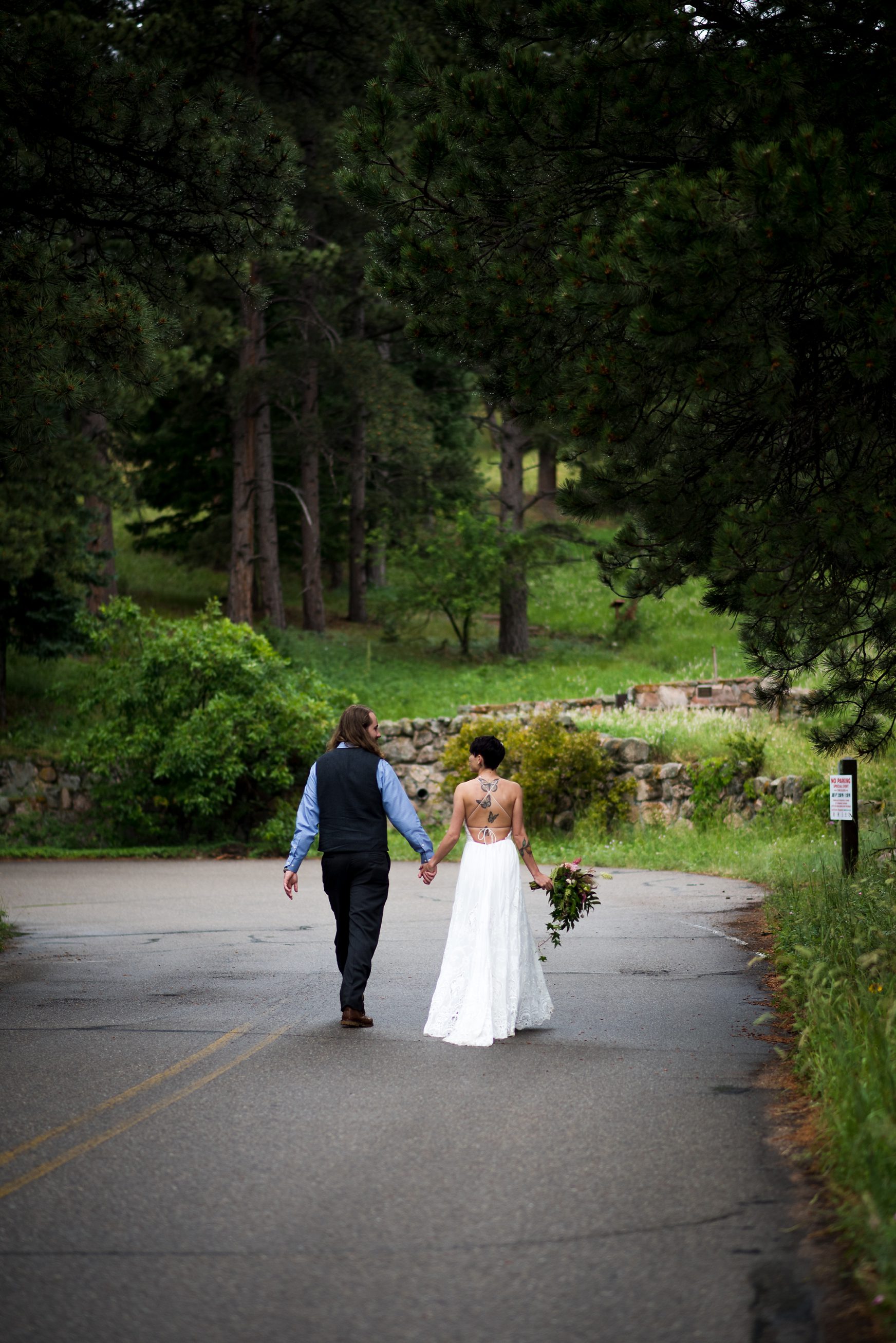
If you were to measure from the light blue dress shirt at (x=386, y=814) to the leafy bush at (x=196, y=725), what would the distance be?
39.6 feet

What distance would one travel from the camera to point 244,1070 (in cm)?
725

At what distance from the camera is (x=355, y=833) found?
343 inches

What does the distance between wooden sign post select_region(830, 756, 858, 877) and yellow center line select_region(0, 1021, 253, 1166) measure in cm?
671

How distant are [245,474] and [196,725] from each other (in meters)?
13.0

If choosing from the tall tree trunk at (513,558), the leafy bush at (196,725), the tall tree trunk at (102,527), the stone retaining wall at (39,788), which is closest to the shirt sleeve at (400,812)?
the leafy bush at (196,725)

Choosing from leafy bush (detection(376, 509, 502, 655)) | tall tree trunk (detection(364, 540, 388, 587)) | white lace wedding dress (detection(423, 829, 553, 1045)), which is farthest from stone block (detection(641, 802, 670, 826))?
tall tree trunk (detection(364, 540, 388, 587))

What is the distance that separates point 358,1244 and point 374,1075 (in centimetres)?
254

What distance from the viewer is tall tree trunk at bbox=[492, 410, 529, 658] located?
112 feet

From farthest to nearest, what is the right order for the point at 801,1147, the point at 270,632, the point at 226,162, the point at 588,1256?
1. the point at 270,632
2. the point at 226,162
3. the point at 801,1147
4. the point at 588,1256

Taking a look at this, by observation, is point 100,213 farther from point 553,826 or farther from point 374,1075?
point 553,826

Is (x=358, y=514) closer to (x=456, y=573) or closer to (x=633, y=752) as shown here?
(x=456, y=573)

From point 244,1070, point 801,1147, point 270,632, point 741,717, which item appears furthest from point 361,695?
point 801,1147

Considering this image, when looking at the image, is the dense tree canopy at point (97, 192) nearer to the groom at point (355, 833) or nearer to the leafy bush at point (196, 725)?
the groom at point (355, 833)

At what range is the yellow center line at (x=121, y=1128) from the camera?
532 cm
